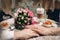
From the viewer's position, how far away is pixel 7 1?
1922mm

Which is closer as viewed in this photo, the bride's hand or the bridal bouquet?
the bride's hand

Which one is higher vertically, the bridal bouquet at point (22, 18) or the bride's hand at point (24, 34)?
the bridal bouquet at point (22, 18)

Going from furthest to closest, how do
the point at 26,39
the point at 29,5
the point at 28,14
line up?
1. the point at 29,5
2. the point at 28,14
3. the point at 26,39

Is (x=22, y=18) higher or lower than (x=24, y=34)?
higher

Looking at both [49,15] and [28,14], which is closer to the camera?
[28,14]

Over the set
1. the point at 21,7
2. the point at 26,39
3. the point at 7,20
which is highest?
the point at 21,7

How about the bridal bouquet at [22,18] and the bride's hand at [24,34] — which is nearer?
the bride's hand at [24,34]

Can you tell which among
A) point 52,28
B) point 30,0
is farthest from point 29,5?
point 52,28

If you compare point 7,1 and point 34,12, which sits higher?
point 7,1

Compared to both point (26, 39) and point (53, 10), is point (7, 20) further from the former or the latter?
point (53, 10)

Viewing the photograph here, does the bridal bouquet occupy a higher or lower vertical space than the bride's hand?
higher

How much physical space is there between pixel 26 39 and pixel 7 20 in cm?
39

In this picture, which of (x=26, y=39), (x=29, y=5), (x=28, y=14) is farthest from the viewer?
(x=29, y=5)

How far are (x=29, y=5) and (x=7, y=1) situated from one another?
0.26m
